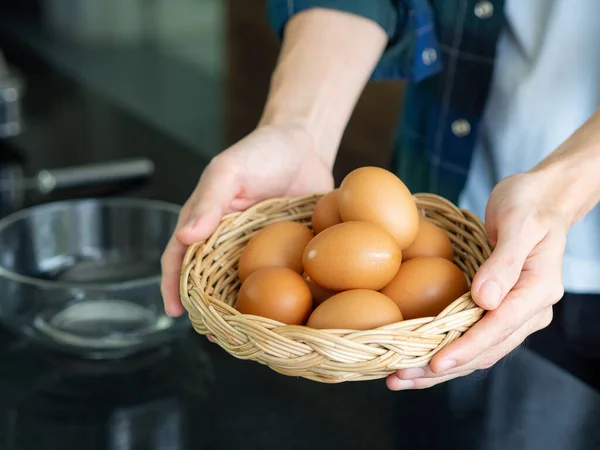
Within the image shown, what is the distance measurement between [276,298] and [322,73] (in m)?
0.44

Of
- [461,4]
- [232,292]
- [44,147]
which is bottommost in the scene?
[44,147]

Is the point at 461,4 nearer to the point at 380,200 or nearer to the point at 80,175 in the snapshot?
the point at 380,200

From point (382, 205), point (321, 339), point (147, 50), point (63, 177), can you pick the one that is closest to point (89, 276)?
point (63, 177)

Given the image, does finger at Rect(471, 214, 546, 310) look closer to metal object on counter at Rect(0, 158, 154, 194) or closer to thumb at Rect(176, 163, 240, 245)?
thumb at Rect(176, 163, 240, 245)

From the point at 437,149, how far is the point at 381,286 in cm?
49

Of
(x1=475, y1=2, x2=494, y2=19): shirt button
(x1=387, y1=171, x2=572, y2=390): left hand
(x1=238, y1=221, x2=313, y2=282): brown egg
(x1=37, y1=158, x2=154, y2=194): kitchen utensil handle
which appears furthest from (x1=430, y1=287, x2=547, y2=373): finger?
(x1=37, y1=158, x2=154, y2=194): kitchen utensil handle

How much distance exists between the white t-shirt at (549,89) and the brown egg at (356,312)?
1.55 ft

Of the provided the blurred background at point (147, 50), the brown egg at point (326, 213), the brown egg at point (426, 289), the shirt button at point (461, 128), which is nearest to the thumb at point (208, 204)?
the brown egg at point (326, 213)

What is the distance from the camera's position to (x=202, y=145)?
12.5 feet

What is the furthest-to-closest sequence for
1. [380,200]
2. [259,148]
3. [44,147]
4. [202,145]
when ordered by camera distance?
1. [202,145]
2. [44,147]
3. [259,148]
4. [380,200]

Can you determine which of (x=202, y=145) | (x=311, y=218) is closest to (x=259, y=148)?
(x=311, y=218)

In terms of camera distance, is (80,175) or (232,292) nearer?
(232,292)

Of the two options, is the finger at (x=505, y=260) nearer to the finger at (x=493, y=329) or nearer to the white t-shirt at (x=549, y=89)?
the finger at (x=493, y=329)

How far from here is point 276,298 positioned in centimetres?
83
